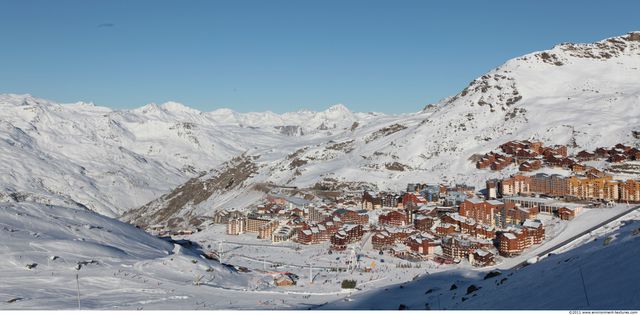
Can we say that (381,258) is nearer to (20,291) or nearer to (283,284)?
(283,284)

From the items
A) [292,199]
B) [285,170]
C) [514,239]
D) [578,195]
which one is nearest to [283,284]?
[514,239]

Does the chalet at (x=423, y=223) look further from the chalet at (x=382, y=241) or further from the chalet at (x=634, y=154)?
the chalet at (x=634, y=154)

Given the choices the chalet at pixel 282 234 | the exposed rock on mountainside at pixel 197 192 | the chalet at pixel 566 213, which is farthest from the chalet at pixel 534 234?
the exposed rock on mountainside at pixel 197 192

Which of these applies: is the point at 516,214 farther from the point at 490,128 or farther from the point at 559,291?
A: the point at 490,128

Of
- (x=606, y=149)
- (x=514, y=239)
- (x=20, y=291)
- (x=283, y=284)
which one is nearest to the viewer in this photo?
(x=20, y=291)

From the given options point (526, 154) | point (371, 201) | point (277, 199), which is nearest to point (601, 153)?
point (526, 154)

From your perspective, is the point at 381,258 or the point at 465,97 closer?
the point at 381,258

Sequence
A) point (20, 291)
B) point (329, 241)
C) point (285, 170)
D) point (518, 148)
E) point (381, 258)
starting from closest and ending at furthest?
point (20, 291) < point (381, 258) < point (329, 241) < point (518, 148) < point (285, 170)
